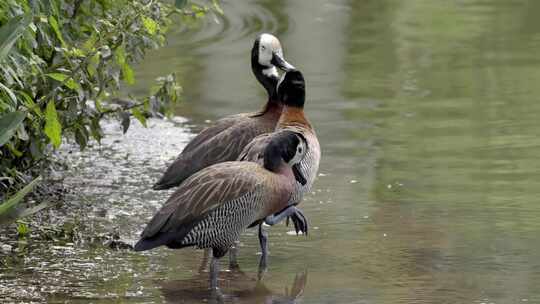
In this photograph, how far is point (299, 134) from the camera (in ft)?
27.7

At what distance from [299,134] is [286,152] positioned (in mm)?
369

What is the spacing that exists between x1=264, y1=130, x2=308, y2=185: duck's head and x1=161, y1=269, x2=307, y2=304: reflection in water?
→ 0.64 metres

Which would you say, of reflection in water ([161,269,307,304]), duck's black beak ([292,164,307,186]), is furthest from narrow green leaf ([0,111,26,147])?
duck's black beak ([292,164,307,186])

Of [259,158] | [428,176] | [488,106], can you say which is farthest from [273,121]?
[488,106]

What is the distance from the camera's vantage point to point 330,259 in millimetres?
8234

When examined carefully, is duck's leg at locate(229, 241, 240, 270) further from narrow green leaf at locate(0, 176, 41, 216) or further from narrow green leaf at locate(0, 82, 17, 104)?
narrow green leaf at locate(0, 176, 41, 216)

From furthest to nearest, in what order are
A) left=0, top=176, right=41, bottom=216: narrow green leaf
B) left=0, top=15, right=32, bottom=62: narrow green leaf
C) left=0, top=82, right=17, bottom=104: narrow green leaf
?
left=0, top=82, right=17, bottom=104: narrow green leaf, left=0, top=15, right=32, bottom=62: narrow green leaf, left=0, top=176, right=41, bottom=216: narrow green leaf

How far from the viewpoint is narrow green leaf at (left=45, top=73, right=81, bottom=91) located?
25.7 ft

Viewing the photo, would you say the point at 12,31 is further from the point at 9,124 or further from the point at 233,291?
the point at 233,291

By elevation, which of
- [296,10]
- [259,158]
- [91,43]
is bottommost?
[296,10]

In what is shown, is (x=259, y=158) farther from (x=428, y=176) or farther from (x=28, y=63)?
(x=428, y=176)

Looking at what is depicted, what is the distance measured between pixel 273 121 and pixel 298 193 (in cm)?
86

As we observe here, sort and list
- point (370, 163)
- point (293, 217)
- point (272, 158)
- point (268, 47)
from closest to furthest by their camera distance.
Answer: point (272, 158)
point (293, 217)
point (268, 47)
point (370, 163)

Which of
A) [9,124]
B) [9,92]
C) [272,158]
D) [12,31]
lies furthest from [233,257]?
[12,31]
